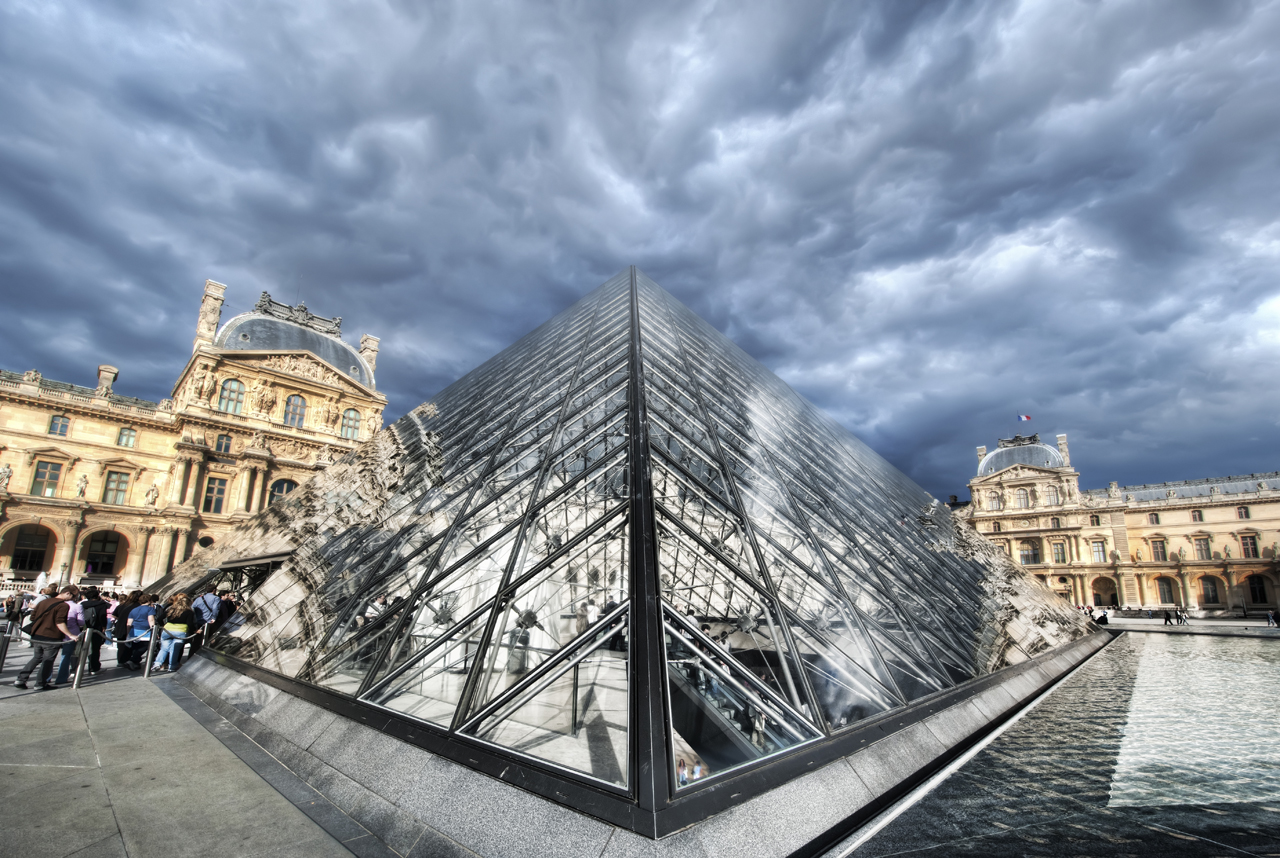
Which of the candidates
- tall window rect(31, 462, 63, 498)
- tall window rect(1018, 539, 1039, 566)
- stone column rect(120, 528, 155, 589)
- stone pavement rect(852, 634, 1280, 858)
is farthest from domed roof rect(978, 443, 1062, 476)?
tall window rect(31, 462, 63, 498)

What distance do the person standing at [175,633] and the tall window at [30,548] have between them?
33.2 m

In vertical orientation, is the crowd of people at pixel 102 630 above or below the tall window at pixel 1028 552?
below

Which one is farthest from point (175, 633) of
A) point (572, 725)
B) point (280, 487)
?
point (280, 487)

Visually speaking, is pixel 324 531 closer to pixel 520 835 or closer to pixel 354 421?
pixel 520 835

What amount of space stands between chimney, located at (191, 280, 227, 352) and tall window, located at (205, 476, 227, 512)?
11605mm

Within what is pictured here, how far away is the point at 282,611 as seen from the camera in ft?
20.4

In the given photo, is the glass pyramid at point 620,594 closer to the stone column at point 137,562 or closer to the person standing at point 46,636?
the person standing at point 46,636

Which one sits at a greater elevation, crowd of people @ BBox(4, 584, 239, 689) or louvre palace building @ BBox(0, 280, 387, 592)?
louvre palace building @ BBox(0, 280, 387, 592)

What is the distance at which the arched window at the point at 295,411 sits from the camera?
125ft

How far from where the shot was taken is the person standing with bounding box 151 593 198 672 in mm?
7953

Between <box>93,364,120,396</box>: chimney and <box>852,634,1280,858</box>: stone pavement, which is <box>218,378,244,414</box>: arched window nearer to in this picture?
<box>93,364,120,396</box>: chimney

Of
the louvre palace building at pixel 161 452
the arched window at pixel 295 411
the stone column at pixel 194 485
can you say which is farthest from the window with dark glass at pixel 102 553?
the arched window at pixel 295 411

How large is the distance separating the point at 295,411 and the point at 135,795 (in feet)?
136

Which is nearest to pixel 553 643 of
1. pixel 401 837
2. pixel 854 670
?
pixel 854 670
